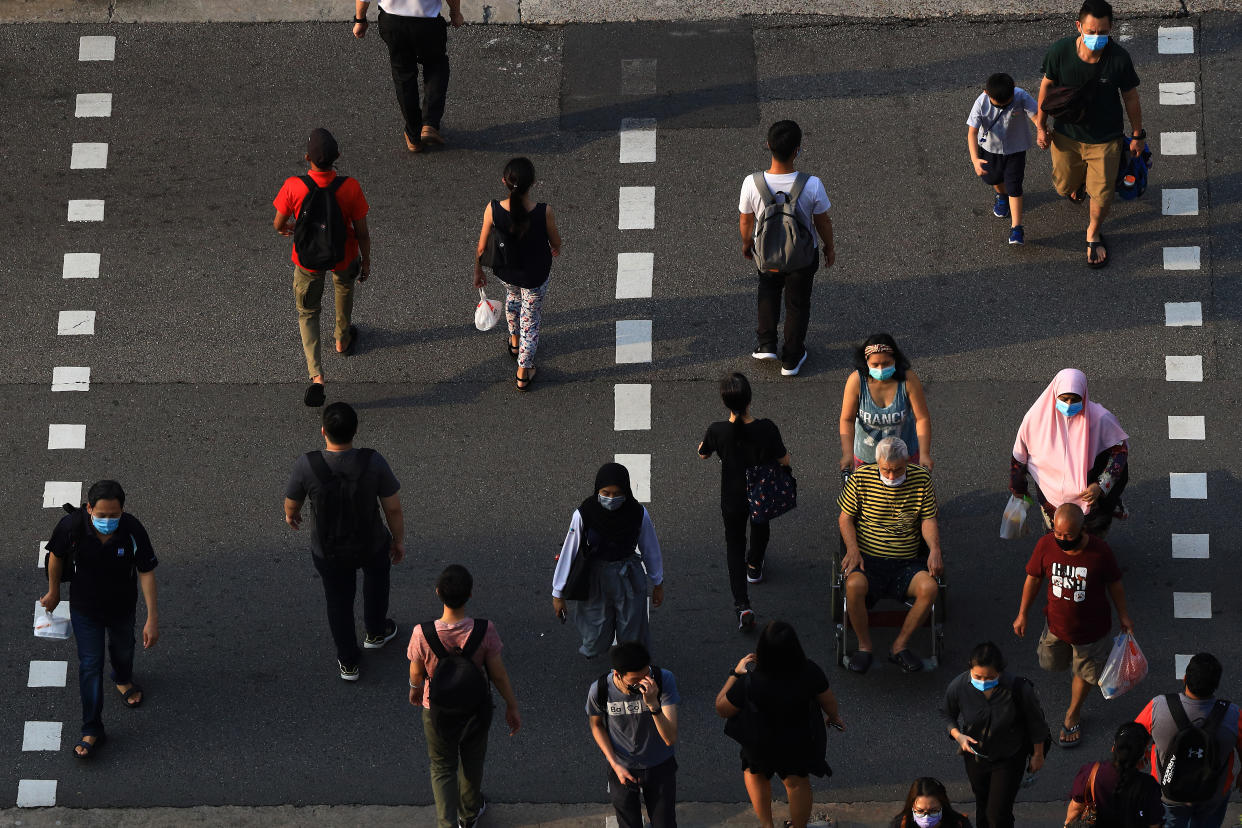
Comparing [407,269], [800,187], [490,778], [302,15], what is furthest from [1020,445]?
[302,15]

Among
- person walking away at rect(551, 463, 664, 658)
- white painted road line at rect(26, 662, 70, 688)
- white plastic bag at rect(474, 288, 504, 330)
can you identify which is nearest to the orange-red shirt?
white plastic bag at rect(474, 288, 504, 330)

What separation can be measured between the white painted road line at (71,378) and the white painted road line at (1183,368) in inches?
283

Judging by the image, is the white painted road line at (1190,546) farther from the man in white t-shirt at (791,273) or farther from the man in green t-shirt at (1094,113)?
the man in white t-shirt at (791,273)

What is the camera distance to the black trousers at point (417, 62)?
13.8m

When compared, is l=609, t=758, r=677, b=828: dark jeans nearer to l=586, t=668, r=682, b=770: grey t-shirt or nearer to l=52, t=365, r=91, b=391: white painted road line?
l=586, t=668, r=682, b=770: grey t-shirt

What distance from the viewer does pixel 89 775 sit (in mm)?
10812

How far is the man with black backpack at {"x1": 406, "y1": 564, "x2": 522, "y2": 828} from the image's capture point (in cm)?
958

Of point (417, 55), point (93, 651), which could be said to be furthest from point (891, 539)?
point (417, 55)

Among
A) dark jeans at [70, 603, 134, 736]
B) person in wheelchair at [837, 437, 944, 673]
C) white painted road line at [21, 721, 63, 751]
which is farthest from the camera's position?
white painted road line at [21, 721, 63, 751]

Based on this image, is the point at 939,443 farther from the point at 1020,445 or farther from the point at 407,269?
the point at 407,269

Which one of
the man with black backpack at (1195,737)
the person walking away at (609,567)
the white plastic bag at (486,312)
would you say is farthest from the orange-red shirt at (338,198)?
the man with black backpack at (1195,737)

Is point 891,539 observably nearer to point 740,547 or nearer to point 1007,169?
point 740,547

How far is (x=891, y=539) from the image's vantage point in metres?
10.7

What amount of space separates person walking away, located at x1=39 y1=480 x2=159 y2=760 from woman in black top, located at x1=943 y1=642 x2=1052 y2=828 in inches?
172
